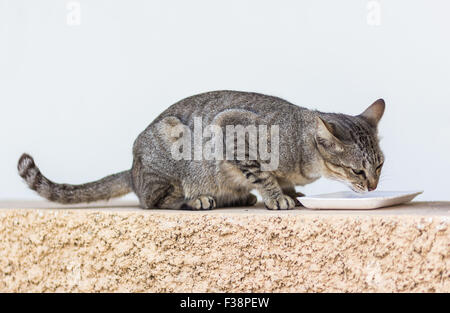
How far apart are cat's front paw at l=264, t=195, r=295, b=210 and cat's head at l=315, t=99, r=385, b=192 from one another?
23 cm

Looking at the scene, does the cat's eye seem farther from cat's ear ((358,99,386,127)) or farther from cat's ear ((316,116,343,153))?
cat's ear ((358,99,386,127))

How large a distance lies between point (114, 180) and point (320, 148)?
1.10 meters

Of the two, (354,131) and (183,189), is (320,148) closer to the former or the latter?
(354,131)

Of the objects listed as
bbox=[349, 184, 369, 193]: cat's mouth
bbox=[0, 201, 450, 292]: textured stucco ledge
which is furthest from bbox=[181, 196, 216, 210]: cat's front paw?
bbox=[349, 184, 369, 193]: cat's mouth

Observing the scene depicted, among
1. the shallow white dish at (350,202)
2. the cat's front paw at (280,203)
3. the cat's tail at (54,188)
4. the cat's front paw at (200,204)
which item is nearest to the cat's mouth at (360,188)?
the shallow white dish at (350,202)

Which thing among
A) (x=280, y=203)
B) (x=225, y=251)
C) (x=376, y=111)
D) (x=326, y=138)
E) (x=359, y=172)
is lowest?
(x=225, y=251)

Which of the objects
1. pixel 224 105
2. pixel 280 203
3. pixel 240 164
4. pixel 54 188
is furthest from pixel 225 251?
pixel 54 188

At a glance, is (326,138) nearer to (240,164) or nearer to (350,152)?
(350,152)

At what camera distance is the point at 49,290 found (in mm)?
2531

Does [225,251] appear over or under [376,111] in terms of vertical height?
under

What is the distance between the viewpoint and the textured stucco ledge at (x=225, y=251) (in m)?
2.17

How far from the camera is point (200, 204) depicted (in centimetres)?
285

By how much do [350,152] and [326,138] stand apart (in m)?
0.13

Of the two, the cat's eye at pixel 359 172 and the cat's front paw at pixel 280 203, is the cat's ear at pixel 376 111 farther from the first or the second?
the cat's front paw at pixel 280 203
